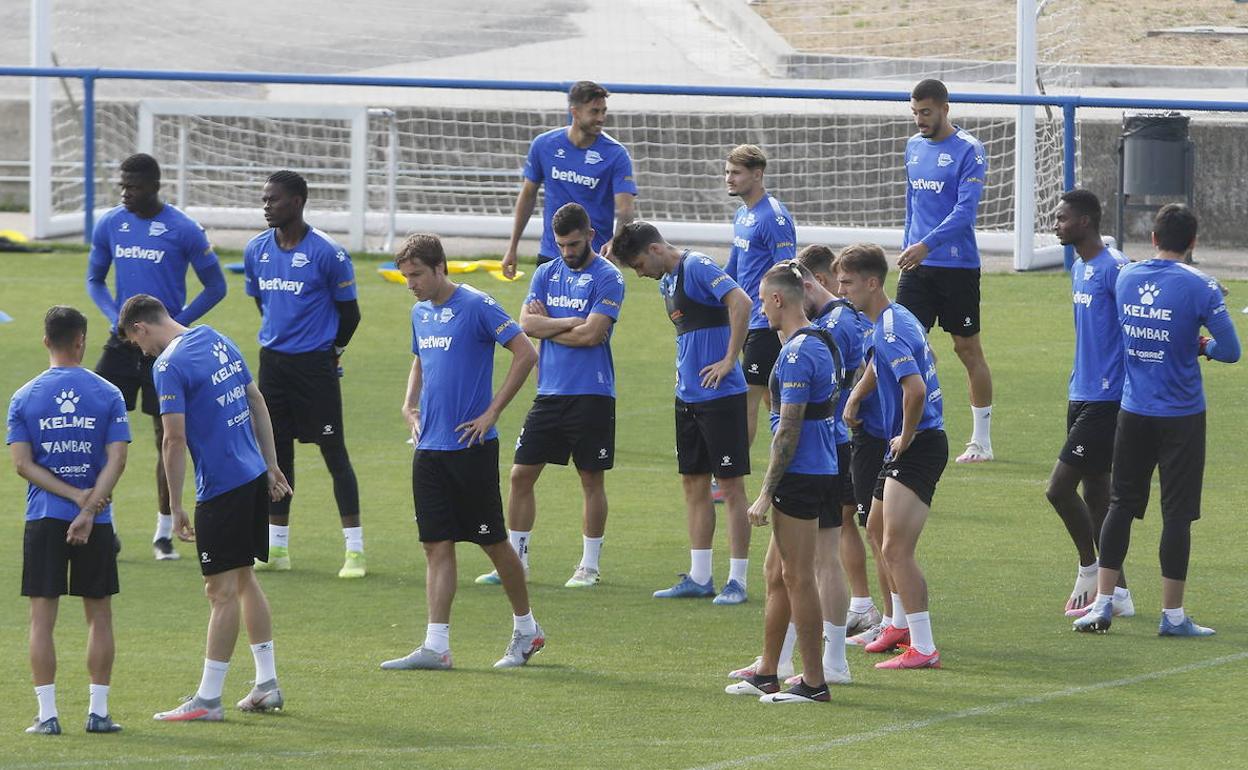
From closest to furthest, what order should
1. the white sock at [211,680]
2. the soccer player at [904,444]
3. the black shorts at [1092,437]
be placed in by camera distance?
1. the white sock at [211,680]
2. the soccer player at [904,444]
3. the black shorts at [1092,437]

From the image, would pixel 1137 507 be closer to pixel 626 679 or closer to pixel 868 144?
pixel 626 679

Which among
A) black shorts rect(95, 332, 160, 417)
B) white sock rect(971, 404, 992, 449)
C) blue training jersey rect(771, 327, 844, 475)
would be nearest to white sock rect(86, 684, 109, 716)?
blue training jersey rect(771, 327, 844, 475)

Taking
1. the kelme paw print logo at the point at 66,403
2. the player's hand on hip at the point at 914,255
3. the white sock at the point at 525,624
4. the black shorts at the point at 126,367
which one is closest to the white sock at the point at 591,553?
the white sock at the point at 525,624

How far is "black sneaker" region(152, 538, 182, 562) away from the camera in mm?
11523

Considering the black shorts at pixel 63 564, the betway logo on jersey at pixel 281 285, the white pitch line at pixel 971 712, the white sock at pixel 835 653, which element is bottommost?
the white pitch line at pixel 971 712

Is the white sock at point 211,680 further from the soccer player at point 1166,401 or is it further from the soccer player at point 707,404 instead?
the soccer player at point 1166,401

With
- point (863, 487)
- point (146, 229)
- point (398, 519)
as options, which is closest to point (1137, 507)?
point (863, 487)

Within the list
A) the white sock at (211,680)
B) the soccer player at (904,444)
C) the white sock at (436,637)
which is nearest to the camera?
the white sock at (211,680)

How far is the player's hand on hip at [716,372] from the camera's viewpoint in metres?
10.3

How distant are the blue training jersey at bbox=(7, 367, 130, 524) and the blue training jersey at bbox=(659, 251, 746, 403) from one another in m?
3.43

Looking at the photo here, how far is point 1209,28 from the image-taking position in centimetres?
2914

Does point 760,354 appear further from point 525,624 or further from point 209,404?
point 209,404

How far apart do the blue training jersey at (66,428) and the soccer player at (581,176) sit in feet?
15.3

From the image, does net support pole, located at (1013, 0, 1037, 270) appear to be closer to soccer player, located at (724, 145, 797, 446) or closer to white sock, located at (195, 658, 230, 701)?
soccer player, located at (724, 145, 797, 446)
